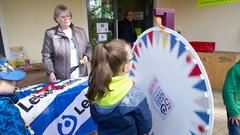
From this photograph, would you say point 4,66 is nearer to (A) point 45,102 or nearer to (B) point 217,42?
(A) point 45,102

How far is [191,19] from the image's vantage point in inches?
225

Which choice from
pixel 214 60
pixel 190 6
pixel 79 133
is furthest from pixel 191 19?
pixel 79 133

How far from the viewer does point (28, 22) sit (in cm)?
363

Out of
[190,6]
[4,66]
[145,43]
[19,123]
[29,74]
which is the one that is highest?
[190,6]

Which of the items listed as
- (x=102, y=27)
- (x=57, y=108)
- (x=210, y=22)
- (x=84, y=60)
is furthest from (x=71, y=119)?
(x=210, y=22)

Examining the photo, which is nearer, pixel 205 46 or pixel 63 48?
pixel 63 48

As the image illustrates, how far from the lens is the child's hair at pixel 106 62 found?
115 centimetres

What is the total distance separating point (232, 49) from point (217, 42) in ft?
1.29

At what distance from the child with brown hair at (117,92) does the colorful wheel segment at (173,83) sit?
0.11 meters

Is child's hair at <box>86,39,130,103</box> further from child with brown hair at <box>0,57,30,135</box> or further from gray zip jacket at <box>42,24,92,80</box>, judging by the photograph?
gray zip jacket at <box>42,24,92,80</box>

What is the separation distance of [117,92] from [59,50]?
1197 mm

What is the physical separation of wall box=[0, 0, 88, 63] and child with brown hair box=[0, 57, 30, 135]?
8.04ft

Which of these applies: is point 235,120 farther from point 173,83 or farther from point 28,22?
point 28,22

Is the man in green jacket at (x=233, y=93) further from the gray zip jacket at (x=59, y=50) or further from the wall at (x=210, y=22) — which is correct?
the wall at (x=210, y=22)
